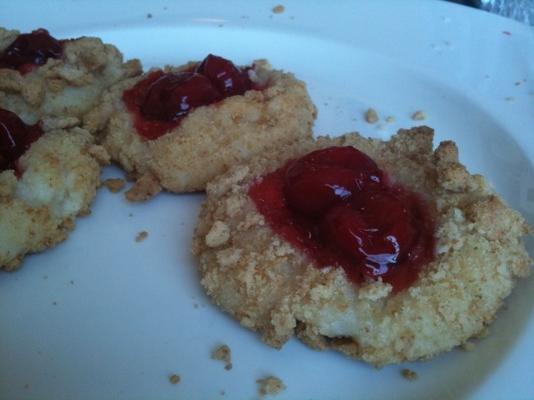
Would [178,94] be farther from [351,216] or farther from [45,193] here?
[351,216]

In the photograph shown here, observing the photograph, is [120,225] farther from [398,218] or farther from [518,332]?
[518,332]

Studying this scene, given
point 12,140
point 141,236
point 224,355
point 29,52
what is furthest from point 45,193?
point 224,355

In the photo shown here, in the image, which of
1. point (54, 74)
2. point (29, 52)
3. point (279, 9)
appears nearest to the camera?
point (54, 74)

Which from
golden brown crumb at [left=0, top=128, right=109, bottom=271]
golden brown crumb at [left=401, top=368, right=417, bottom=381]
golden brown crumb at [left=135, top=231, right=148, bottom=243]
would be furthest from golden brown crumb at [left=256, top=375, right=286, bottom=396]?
golden brown crumb at [left=0, top=128, right=109, bottom=271]

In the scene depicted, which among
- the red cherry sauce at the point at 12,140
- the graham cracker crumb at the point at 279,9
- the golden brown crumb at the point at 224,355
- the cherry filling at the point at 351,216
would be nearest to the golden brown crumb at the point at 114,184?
the red cherry sauce at the point at 12,140

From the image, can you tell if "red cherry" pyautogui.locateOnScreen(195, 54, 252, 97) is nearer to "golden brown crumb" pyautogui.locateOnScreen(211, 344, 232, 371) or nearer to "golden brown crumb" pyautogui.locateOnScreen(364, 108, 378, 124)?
"golden brown crumb" pyautogui.locateOnScreen(364, 108, 378, 124)

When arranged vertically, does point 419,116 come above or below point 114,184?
above

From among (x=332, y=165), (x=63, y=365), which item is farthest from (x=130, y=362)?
(x=332, y=165)

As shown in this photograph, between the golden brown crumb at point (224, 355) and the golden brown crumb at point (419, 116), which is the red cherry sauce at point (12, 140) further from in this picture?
the golden brown crumb at point (419, 116)
